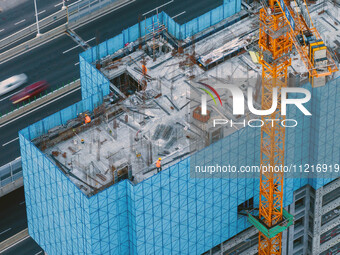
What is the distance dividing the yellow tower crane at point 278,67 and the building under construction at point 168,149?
2213 mm

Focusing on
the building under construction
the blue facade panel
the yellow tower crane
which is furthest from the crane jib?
the blue facade panel

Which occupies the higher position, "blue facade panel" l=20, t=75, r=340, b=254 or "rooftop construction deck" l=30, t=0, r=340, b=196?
"rooftop construction deck" l=30, t=0, r=340, b=196

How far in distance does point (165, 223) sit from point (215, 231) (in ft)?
35.2

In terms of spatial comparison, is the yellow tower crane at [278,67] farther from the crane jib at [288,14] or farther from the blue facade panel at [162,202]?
the blue facade panel at [162,202]

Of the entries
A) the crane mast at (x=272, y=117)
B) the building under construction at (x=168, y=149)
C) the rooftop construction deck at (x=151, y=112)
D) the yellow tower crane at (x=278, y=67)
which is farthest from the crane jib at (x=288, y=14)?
the rooftop construction deck at (x=151, y=112)

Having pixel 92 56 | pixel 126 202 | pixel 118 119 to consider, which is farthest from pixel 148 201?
pixel 92 56

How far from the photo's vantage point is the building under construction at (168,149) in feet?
545

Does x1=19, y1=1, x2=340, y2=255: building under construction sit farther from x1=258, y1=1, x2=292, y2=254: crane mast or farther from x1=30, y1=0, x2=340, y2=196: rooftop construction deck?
x1=258, y1=1, x2=292, y2=254: crane mast

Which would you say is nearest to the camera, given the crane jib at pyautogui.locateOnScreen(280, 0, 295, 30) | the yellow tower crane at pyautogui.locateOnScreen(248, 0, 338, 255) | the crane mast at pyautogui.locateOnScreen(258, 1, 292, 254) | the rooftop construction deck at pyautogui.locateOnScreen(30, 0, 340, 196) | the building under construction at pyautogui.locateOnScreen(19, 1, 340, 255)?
the crane jib at pyautogui.locateOnScreen(280, 0, 295, 30)

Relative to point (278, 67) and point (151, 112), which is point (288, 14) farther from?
point (151, 112)

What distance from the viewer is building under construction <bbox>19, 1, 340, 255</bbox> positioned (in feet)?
545

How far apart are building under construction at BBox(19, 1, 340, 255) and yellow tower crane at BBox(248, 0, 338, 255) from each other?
221 centimetres

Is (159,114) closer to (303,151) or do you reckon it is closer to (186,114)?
(186,114)

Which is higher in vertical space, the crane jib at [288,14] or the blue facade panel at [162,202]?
the crane jib at [288,14]
